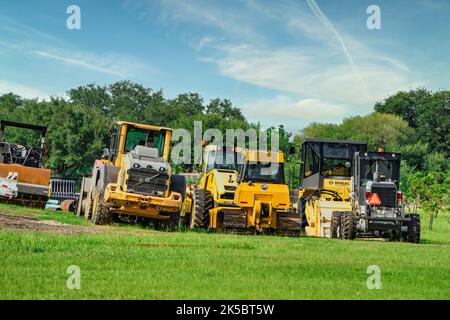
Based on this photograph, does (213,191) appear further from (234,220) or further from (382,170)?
(382,170)

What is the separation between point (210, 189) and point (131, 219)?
9.69 feet

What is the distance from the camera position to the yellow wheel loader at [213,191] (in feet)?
80.4

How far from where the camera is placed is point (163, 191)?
2356 cm

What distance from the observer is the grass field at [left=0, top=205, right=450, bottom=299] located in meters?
10.2

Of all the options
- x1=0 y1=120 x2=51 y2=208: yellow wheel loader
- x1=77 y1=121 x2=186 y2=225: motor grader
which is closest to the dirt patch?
x1=77 y1=121 x2=186 y2=225: motor grader

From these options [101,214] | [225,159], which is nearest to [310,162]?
[225,159]

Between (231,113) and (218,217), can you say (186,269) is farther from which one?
(231,113)

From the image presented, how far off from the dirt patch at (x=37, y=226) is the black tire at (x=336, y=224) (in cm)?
819

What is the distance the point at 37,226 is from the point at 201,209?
568 centimetres

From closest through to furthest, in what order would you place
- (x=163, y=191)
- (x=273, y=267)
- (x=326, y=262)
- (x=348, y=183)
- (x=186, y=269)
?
(x=186, y=269) → (x=273, y=267) → (x=326, y=262) → (x=163, y=191) → (x=348, y=183)

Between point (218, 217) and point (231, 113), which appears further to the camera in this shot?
point (231, 113)

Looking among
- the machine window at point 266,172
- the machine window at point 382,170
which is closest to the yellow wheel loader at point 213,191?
the machine window at point 266,172
